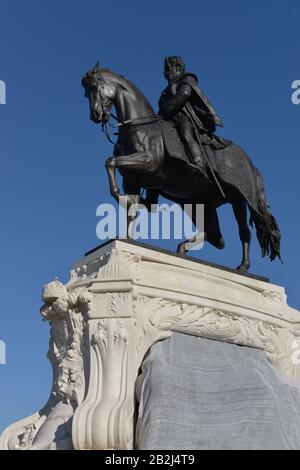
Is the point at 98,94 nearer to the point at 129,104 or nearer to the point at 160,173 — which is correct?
the point at 129,104

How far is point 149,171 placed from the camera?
9805 mm

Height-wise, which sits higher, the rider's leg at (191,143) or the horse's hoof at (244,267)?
the rider's leg at (191,143)

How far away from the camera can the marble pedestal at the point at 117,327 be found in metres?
8.11

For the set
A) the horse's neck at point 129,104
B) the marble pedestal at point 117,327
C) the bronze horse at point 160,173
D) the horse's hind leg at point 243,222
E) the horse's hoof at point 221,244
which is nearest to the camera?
the marble pedestal at point 117,327

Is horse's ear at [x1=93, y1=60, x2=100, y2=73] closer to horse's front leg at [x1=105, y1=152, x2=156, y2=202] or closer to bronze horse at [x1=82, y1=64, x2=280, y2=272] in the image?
bronze horse at [x1=82, y1=64, x2=280, y2=272]

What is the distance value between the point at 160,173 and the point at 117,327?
2380 mm

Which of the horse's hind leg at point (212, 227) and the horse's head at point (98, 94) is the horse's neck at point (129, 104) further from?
A: the horse's hind leg at point (212, 227)

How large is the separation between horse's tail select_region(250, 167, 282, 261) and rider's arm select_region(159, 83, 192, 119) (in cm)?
146

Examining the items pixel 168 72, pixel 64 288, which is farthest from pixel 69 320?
pixel 168 72

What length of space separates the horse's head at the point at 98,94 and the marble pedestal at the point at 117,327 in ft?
5.63

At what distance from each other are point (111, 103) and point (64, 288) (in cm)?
248

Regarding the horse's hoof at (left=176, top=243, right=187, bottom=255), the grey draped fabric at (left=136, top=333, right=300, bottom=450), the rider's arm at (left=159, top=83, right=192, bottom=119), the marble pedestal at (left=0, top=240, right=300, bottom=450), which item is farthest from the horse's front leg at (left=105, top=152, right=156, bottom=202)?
the grey draped fabric at (left=136, top=333, right=300, bottom=450)

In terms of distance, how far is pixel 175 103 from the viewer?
10.2 metres

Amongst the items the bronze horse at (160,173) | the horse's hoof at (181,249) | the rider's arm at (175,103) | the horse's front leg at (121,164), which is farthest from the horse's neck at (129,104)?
the horse's hoof at (181,249)
